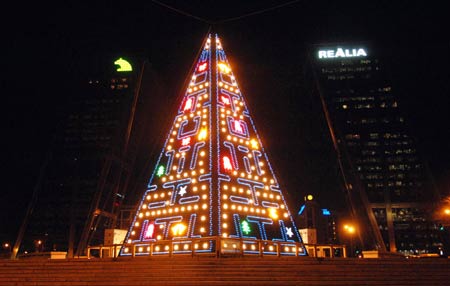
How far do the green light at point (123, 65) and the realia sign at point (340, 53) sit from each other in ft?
110

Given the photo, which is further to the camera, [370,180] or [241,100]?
[370,180]

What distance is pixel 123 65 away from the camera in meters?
72.9

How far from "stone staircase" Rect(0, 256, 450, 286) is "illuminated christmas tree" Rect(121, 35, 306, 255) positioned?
10.1 ft

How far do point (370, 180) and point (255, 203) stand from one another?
6896cm

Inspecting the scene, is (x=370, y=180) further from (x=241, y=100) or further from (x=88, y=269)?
(x=88, y=269)

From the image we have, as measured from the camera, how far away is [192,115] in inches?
779

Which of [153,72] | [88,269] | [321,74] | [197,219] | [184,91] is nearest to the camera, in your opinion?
[88,269]

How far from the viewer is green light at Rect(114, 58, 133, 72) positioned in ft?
236

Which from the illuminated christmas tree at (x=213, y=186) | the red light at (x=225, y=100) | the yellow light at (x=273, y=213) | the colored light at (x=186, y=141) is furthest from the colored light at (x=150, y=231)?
the red light at (x=225, y=100)

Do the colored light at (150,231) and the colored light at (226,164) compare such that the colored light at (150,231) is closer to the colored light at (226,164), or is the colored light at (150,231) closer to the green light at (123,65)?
the colored light at (226,164)

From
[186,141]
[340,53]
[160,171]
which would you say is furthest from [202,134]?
[340,53]

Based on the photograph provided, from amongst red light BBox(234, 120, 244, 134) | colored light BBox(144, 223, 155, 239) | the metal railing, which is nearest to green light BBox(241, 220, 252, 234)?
the metal railing

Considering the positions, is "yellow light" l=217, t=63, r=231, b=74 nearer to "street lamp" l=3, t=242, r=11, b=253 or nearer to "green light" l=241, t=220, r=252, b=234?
"green light" l=241, t=220, r=252, b=234

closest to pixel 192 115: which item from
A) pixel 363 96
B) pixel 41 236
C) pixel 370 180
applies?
pixel 363 96
